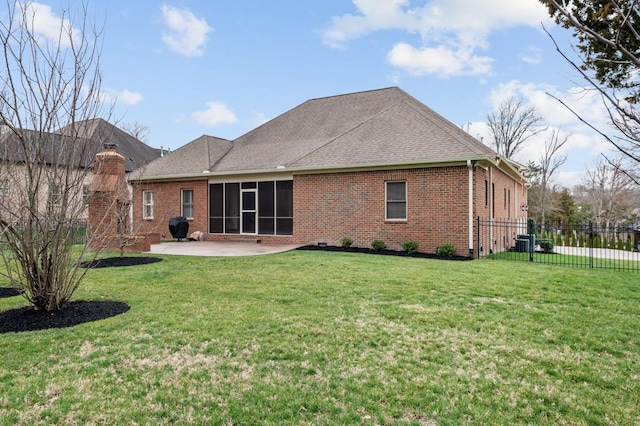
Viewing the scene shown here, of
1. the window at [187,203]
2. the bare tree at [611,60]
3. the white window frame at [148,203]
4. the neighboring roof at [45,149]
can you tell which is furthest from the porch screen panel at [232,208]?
the bare tree at [611,60]

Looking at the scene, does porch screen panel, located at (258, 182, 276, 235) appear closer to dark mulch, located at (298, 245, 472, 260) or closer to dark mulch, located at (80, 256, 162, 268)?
dark mulch, located at (298, 245, 472, 260)

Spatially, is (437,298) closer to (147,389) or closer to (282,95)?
(147,389)

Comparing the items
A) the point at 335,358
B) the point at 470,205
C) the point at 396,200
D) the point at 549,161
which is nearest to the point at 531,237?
the point at 470,205

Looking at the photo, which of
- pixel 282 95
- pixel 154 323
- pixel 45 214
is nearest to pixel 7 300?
pixel 45 214

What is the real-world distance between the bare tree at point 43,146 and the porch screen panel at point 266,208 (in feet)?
36.5

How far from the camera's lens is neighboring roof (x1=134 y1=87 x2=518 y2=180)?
527 inches

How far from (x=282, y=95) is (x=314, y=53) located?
240 inches

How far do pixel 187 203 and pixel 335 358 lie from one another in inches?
646

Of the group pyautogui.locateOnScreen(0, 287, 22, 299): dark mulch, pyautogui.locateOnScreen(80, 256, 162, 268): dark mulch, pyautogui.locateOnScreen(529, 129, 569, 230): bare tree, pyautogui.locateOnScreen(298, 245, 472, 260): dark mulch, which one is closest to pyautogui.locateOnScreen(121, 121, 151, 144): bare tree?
pyautogui.locateOnScreen(298, 245, 472, 260): dark mulch

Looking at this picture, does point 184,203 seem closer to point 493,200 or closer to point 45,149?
point 493,200

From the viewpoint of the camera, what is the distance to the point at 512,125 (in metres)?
38.2

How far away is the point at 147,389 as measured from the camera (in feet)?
11.1

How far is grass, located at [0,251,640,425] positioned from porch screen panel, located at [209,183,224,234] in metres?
10.9

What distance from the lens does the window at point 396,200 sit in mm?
13633
